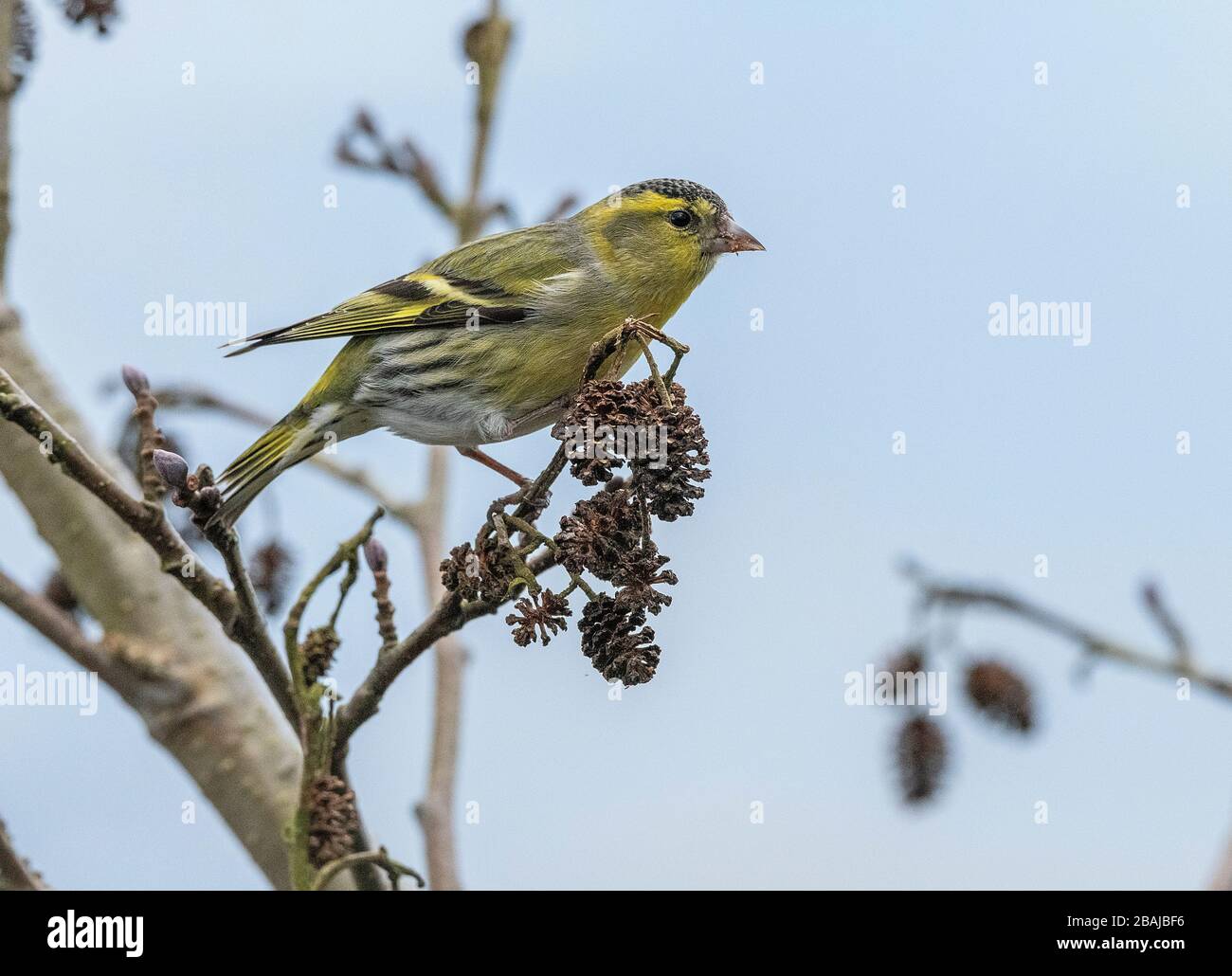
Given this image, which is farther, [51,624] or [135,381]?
[51,624]

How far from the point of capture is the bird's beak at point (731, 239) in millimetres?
3488

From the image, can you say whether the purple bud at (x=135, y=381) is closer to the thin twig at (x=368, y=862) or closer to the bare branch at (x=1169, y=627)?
the thin twig at (x=368, y=862)

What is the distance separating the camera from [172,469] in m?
2.07

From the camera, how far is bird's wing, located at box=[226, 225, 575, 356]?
3.36m

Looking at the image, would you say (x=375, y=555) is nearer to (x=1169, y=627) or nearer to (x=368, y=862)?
(x=368, y=862)

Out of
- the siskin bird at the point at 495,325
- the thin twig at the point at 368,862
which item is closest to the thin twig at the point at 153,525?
the thin twig at the point at 368,862

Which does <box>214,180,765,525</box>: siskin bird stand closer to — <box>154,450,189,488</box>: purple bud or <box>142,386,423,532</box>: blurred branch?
<box>142,386,423,532</box>: blurred branch

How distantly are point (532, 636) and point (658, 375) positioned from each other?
406 mm

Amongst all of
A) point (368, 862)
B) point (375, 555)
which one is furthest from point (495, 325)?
point (368, 862)

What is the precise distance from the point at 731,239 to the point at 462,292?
0.69 metres

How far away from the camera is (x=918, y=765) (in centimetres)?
356
